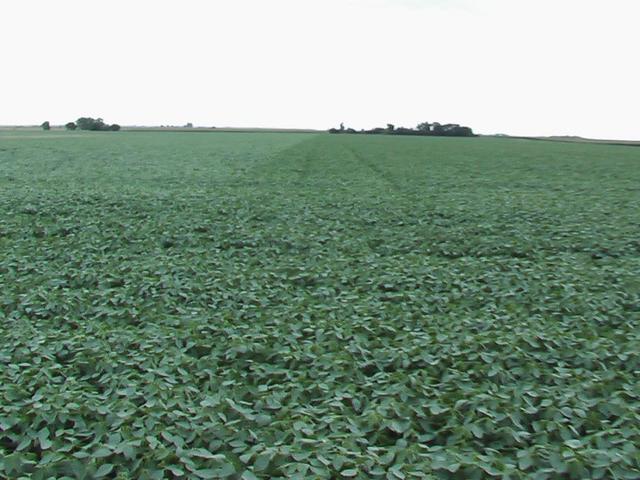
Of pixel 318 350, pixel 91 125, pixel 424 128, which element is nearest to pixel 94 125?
pixel 91 125

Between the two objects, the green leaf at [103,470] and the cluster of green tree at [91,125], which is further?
the cluster of green tree at [91,125]

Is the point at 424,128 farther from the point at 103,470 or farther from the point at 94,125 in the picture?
the point at 103,470

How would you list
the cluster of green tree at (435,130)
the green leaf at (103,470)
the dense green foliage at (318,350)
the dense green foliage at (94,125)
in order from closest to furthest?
the green leaf at (103,470) < the dense green foliage at (318,350) < the cluster of green tree at (435,130) < the dense green foliage at (94,125)

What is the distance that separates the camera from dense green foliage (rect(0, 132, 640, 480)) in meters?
3.52

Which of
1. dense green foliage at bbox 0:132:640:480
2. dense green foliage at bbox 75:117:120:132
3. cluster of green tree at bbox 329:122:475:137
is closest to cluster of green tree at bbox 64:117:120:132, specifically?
dense green foliage at bbox 75:117:120:132

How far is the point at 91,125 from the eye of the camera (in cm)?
13050

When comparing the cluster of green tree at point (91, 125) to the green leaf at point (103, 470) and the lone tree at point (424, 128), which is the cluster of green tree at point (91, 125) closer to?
the lone tree at point (424, 128)

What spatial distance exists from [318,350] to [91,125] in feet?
458

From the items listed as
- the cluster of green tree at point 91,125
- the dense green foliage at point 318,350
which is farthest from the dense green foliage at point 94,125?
the dense green foliage at point 318,350

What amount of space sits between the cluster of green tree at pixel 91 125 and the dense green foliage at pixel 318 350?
13057 cm

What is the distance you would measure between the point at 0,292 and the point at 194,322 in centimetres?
286

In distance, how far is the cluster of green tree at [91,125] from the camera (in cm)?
13075

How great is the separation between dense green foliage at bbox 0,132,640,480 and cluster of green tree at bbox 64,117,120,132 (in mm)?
130572

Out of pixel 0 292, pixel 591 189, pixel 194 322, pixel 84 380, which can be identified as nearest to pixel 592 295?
pixel 194 322
